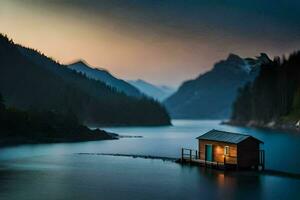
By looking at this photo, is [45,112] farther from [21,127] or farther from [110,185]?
[110,185]

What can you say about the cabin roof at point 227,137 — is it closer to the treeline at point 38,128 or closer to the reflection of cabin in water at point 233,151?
the reflection of cabin in water at point 233,151

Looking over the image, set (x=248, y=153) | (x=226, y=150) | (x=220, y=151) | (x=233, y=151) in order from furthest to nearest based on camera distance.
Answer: (x=220, y=151) → (x=226, y=150) → (x=248, y=153) → (x=233, y=151)

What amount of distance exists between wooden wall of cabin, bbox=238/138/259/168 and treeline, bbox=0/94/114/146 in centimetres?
6834

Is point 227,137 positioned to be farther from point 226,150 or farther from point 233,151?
point 233,151

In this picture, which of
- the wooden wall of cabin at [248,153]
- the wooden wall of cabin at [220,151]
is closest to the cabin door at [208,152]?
the wooden wall of cabin at [220,151]

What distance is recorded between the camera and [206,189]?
4644cm

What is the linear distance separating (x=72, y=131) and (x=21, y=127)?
53.0 ft

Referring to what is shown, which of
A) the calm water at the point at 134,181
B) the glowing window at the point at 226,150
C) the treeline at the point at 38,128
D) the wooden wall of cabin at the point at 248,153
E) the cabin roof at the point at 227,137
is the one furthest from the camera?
the treeline at the point at 38,128

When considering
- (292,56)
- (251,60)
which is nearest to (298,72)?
(292,56)

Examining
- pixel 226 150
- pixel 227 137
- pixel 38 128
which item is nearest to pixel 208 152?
pixel 226 150

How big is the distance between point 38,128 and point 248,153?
7925 centimetres

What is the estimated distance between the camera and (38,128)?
125750 millimetres

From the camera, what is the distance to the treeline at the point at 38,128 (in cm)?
11800

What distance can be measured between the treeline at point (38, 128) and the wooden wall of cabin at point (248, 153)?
68.3m
